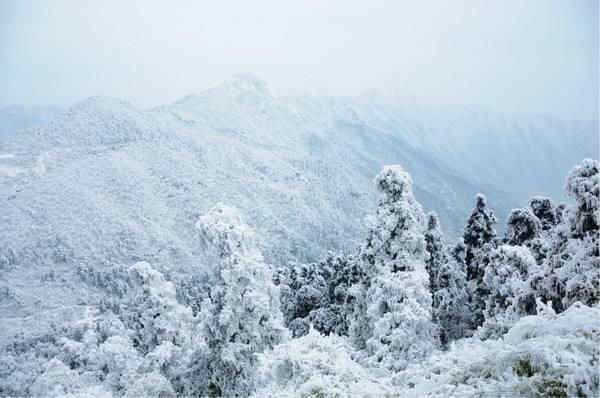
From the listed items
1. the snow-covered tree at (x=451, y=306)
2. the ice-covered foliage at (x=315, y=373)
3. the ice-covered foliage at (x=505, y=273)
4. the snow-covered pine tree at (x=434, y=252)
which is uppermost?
the ice-covered foliage at (x=315, y=373)

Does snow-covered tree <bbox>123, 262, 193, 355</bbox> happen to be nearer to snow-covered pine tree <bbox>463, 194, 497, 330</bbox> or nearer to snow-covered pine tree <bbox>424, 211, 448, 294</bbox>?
snow-covered pine tree <bbox>424, 211, 448, 294</bbox>

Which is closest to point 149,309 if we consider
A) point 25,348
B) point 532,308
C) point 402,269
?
point 402,269

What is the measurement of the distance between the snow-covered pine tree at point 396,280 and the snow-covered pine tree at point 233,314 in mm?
4087

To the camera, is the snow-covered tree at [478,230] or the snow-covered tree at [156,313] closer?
the snow-covered tree at [156,313]

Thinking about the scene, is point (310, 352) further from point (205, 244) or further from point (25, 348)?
point (25, 348)

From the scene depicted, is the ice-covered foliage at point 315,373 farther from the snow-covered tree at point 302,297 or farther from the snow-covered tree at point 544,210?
the snow-covered tree at point 544,210

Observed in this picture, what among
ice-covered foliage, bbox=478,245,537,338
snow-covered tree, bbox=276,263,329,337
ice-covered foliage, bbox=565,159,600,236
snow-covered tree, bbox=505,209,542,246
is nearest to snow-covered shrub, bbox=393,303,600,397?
ice-covered foliage, bbox=565,159,600,236

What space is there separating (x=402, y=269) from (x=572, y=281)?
784 centimetres

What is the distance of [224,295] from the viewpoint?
17.2m

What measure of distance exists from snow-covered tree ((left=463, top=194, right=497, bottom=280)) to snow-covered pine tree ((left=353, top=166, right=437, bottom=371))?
15.4 m

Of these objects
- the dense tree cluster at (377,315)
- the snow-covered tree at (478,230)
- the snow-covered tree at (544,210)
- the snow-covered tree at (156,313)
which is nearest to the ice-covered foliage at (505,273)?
the dense tree cluster at (377,315)

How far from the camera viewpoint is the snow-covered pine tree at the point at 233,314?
661 inches

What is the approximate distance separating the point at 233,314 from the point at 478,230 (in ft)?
67.8

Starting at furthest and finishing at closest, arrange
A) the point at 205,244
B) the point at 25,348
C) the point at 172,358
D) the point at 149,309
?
the point at 25,348, the point at 149,309, the point at 172,358, the point at 205,244
